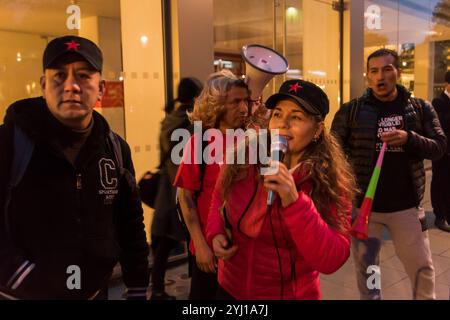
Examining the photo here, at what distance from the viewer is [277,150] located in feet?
5.67

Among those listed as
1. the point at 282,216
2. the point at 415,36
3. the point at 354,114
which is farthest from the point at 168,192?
the point at 415,36

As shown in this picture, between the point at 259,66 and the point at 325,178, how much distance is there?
1225 mm

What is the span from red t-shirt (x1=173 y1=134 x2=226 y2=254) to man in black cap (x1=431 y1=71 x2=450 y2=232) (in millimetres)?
4607

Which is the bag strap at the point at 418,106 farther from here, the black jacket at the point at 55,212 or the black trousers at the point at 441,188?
the black trousers at the point at 441,188

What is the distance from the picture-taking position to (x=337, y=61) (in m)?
8.12

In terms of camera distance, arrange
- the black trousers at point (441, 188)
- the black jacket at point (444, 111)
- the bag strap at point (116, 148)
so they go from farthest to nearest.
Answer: the black trousers at point (441, 188)
the black jacket at point (444, 111)
the bag strap at point (116, 148)

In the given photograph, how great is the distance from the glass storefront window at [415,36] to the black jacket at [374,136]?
5.39 meters

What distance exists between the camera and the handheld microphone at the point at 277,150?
1.73 m

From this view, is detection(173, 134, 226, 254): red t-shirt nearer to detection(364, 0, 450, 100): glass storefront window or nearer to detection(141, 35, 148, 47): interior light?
detection(141, 35, 148, 47): interior light

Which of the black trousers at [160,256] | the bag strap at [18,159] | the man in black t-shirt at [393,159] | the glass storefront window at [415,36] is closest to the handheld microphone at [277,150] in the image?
the bag strap at [18,159]

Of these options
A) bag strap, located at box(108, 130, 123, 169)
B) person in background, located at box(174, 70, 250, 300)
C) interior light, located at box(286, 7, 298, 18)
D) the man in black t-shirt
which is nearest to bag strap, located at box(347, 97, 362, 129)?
the man in black t-shirt

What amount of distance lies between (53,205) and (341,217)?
1258 mm
